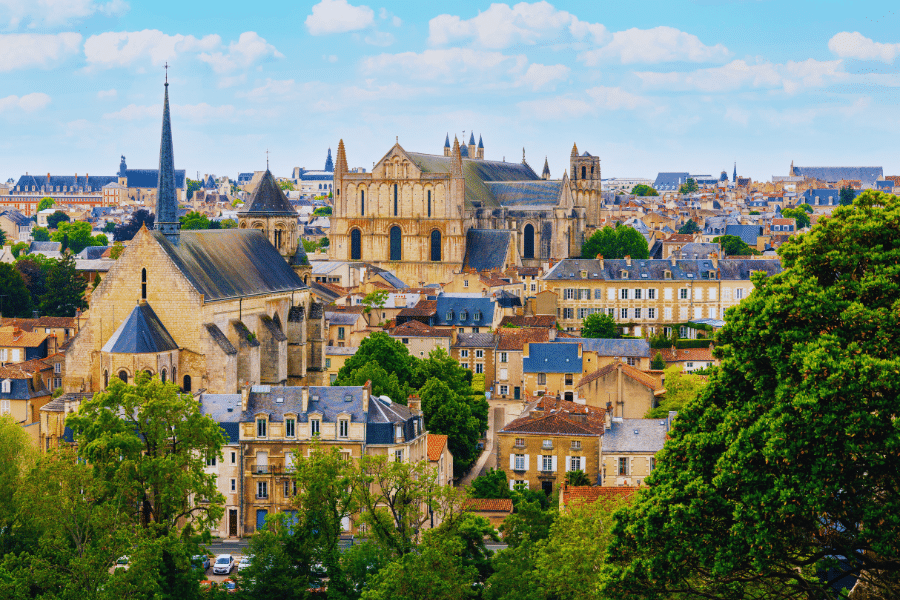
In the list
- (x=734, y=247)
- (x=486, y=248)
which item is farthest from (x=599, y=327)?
(x=734, y=247)

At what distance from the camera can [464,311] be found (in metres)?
79.0

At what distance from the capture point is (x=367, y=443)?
4631 cm

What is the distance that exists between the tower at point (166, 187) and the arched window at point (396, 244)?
5478 cm

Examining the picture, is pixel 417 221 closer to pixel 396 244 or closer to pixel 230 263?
pixel 396 244

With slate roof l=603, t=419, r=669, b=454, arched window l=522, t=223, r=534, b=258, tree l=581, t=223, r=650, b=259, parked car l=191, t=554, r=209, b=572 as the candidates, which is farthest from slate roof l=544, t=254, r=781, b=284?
parked car l=191, t=554, r=209, b=572

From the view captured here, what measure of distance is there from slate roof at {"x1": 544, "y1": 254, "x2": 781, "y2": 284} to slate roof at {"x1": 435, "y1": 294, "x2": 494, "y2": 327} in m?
11.5

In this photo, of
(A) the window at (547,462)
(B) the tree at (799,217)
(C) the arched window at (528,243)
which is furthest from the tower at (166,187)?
(B) the tree at (799,217)

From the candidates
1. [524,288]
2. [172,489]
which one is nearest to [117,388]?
[172,489]

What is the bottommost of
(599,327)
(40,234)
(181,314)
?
(599,327)

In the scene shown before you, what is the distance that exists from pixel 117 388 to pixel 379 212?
77129 mm

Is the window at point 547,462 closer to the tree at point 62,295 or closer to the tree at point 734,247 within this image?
the tree at point 62,295

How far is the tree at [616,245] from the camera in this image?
389 ft

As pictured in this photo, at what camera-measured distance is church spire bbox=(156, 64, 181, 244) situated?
59812 millimetres

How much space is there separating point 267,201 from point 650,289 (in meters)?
30.8
